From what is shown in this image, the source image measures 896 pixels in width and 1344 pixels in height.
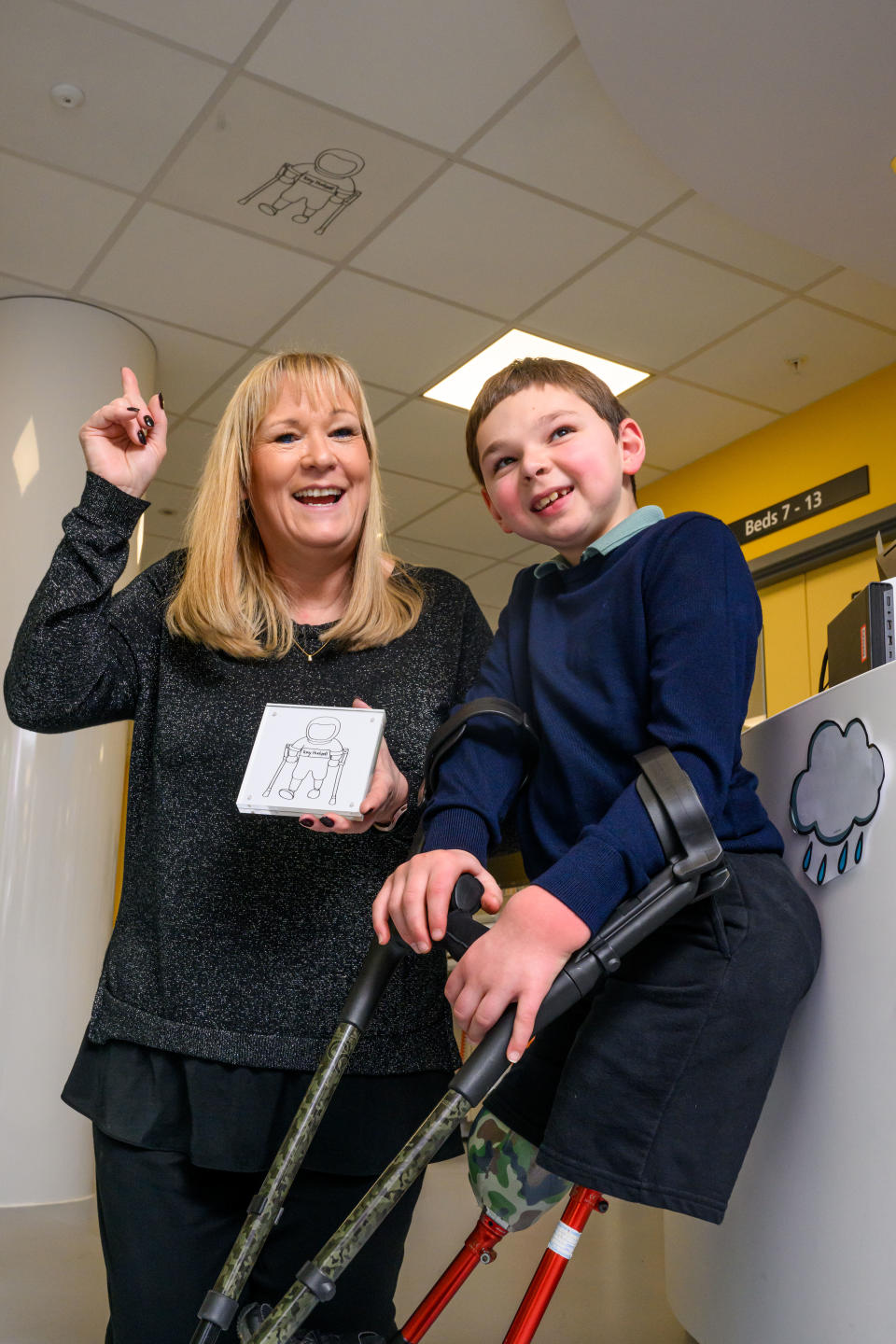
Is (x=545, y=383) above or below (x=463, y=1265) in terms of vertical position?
above

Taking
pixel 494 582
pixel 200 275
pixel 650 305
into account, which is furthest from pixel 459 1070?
pixel 494 582

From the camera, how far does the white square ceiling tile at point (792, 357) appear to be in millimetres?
4617

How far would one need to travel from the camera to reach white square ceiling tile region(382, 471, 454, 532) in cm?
610

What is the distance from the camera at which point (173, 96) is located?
11.1 feet

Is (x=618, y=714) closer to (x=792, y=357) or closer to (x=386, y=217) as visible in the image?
(x=386, y=217)

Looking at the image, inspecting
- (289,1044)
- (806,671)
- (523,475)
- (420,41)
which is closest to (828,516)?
(806,671)

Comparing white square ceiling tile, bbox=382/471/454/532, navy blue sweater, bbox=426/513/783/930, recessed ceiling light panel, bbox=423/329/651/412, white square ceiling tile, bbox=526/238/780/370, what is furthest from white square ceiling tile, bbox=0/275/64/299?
navy blue sweater, bbox=426/513/783/930

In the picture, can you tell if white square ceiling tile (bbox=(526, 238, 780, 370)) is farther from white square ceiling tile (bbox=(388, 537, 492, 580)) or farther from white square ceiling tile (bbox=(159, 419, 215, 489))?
white square ceiling tile (bbox=(388, 537, 492, 580))

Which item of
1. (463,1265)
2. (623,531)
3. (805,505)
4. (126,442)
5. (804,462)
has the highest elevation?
(804,462)

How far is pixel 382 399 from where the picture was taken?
525 centimetres

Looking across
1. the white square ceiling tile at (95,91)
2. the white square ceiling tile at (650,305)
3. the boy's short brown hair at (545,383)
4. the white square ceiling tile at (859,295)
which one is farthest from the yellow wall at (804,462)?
the boy's short brown hair at (545,383)

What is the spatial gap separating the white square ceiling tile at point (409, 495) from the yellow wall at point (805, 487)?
1.31 meters

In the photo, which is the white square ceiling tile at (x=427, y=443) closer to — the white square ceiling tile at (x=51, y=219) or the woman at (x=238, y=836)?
the white square ceiling tile at (x=51, y=219)

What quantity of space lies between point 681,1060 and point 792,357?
439cm
